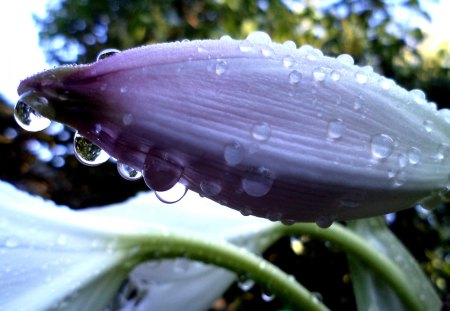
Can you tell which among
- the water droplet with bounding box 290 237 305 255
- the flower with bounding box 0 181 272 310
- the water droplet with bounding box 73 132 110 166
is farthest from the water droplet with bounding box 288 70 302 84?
the water droplet with bounding box 290 237 305 255

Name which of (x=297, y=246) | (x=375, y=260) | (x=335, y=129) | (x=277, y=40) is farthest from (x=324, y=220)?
(x=277, y=40)

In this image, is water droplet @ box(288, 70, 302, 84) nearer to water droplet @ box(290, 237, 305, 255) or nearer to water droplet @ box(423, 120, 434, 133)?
water droplet @ box(423, 120, 434, 133)

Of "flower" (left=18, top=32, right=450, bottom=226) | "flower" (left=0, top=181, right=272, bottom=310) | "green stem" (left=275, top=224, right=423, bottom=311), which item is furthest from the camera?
"green stem" (left=275, top=224, right=423, bottom=311)

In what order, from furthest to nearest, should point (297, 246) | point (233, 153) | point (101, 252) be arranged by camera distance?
point (297, 246) < point (101, 252) < point (233, 153)

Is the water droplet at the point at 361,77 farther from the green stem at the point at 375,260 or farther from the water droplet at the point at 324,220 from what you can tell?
the green stem at the point at 375,260

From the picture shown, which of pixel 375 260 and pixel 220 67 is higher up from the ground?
pixel 220 67

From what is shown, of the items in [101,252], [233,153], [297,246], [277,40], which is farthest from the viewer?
[277,40]

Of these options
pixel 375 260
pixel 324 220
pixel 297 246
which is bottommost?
pixel 297 246

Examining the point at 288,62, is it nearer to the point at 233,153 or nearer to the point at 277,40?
the point at 233,153
